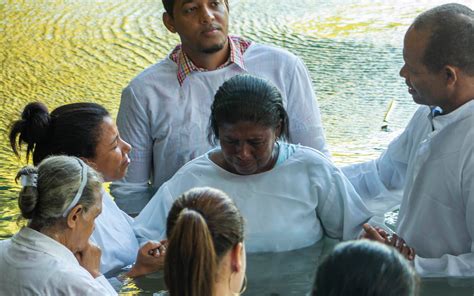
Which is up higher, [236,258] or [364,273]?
[364,273]

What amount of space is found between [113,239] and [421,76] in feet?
4.04

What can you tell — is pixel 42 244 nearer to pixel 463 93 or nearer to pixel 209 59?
pixel 463 93

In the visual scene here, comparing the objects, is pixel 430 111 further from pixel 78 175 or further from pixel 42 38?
pixel 42 38

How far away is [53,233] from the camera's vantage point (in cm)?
293

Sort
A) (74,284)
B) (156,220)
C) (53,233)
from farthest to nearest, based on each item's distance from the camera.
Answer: (156,220) → (53,233) → (74,284)

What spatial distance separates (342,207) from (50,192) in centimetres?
119

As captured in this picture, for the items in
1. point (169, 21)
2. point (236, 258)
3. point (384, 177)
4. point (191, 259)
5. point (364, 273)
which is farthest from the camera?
point (169, 21)

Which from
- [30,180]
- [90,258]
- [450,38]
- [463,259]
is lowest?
[463,259]

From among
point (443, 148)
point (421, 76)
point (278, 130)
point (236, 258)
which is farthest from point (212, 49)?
point (236, 258)

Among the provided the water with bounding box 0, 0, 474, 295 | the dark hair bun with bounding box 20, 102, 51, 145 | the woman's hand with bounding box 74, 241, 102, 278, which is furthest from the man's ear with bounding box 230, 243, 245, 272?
the water with bounding box 0, 0, 474, 295

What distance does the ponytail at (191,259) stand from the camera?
230 cm

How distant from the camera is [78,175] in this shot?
9.60 feet

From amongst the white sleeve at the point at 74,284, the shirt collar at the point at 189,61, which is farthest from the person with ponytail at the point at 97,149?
the shirt collar at the point at 189,61

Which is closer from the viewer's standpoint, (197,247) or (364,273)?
(364,273)
